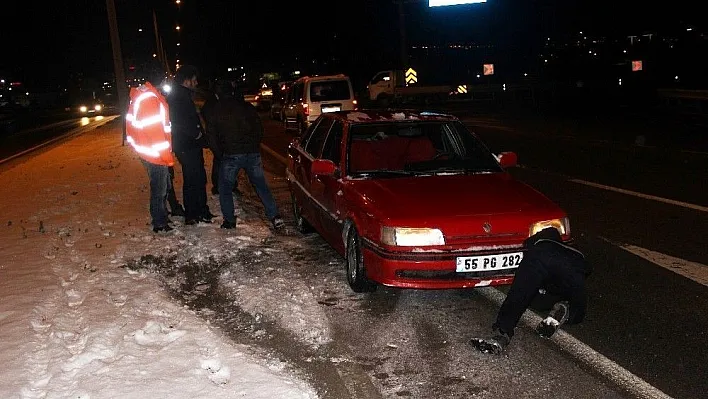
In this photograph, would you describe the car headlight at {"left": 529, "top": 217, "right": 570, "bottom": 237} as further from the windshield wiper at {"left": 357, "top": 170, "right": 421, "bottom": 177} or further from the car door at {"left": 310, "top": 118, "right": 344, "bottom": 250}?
the car door at {"left": 310, "top": 118, "right": 344, "bottom": 250}

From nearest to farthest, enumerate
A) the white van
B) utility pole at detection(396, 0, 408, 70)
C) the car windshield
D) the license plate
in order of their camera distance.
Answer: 1. the license plate
2. the car windshield
3. the white van
4. utility pole at detection(396, 0, 408, 70)

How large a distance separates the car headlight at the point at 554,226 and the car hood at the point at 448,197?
0.34 feet


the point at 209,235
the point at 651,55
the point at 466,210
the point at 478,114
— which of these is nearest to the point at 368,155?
the point at 466,210

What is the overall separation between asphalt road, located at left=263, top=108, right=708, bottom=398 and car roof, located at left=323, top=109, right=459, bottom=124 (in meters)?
1.82

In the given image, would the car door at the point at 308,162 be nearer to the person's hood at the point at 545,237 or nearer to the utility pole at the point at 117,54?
the person's hood at the point at 545,237

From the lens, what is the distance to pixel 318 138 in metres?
7.71

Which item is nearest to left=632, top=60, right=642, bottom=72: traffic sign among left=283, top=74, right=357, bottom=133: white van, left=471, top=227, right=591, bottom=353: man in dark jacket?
left=283, top=74, right=357, bottom=133: white van

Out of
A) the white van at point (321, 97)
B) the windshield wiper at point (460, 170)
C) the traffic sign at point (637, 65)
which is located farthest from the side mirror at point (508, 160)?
the traffic sign at point (637, 65)

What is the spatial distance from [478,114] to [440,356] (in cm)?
2794

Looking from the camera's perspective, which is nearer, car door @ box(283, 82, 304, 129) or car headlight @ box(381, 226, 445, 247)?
car headlight @ box(381, 226, 445, 247)

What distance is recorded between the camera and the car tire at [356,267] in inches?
224

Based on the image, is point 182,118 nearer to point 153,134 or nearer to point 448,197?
point 153,134

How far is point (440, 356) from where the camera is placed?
4.56 meters

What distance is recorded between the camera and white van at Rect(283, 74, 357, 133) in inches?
806
